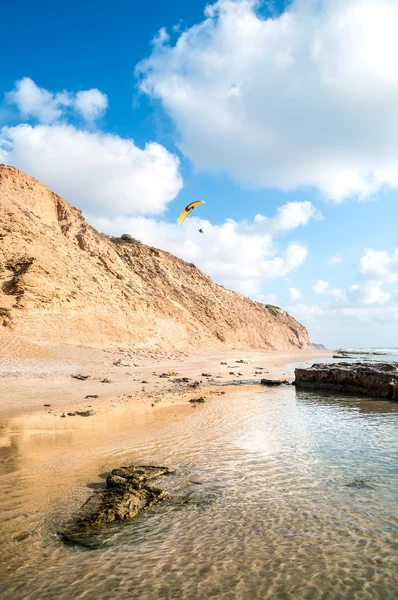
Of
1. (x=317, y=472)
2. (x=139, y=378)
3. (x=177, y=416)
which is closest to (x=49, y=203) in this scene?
(x=139, y=378)

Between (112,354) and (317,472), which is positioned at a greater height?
(112,354)

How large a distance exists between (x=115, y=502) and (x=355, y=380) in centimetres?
1460

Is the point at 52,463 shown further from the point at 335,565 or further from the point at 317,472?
the point at 335,565

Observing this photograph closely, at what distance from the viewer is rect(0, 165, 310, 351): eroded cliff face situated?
2656 centimetres

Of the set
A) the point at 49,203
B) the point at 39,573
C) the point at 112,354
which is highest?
the point at 49,203

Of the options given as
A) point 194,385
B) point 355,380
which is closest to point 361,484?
point 355,380

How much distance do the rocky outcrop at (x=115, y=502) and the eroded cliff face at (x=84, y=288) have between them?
66.4ft

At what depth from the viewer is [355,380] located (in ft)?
55.1

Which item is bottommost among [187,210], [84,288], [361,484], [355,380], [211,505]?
[211,505]

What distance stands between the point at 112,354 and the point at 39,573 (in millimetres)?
22349

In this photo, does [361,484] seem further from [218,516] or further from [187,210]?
[187,210]

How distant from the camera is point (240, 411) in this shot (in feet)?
38.8

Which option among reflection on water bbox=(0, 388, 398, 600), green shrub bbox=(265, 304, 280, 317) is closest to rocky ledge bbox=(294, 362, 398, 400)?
reflection on water bbox=(0, 388, 398, 600)

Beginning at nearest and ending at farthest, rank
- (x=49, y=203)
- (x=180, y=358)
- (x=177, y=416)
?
1. (x=177, y=416)
2. (x=180, y=358)
3. (x=49, y=203)
